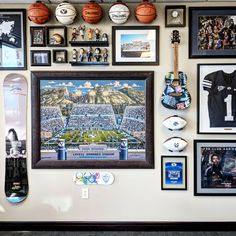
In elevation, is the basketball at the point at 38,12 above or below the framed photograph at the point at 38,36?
above

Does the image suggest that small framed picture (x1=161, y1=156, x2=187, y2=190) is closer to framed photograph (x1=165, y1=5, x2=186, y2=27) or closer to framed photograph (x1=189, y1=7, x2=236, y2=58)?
framed photograph (x1=189, y1=7, x2=236, y2=58)

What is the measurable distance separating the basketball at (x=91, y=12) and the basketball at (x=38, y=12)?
0.41 metres

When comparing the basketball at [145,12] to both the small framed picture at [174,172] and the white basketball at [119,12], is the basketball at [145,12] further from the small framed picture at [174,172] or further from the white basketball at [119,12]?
the small framed picture at [174,172]

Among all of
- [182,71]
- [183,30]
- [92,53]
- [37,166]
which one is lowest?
[37,166]

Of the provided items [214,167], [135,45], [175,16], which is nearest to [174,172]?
[214,167]

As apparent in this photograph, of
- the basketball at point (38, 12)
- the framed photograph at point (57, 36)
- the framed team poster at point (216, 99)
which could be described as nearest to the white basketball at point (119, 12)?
the framed photograph at point (57, 36)

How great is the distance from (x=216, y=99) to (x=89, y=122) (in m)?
1.43

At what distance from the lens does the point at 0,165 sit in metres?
3.10

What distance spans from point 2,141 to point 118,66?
1558 mm

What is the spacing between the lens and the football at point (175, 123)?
2.96 metres

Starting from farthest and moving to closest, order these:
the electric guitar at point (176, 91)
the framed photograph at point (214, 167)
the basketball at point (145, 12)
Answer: the framed photograph at point (214, 167) → the electric guitar at point (176, 91) → the basketball at point (145, 12)

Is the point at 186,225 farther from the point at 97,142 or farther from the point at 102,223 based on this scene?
the point at 97,142

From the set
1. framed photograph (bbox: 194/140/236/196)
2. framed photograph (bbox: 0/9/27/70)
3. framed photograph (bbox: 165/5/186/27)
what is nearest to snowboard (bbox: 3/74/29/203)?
framed photograph (bbox: 0/9/27/70)

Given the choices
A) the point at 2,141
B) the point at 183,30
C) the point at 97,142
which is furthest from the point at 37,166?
the point at 183,30
